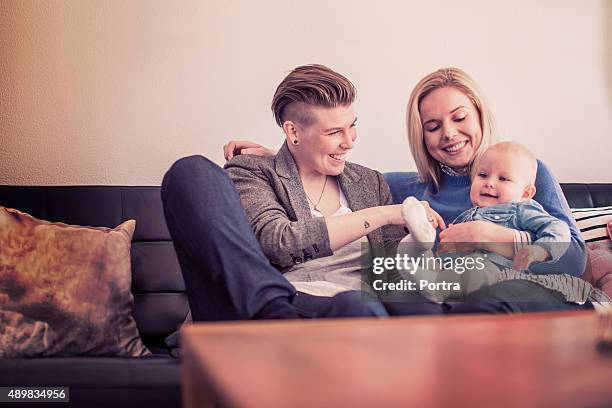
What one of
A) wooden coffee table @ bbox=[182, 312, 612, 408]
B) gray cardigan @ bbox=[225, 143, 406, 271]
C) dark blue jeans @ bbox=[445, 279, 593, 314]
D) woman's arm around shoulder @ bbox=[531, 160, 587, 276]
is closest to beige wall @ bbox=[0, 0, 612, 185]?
gray cardigan @ bbox=[225, 143, 406, 271]

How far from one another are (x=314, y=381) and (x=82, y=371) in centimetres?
109

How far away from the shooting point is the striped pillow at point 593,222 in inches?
91.7

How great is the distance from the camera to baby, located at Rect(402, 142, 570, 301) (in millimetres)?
2209

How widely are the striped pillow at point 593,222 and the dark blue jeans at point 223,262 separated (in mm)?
955

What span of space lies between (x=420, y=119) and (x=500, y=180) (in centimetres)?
33

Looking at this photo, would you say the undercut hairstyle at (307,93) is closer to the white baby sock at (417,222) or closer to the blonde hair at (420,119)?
the blonde hair at (420,119)

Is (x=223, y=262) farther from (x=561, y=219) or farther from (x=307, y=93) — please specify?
(x=561, y=219)

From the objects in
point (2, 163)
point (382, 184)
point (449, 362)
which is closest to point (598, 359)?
point (449, 362)

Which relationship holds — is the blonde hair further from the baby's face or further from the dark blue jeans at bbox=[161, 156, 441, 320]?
the dark blue jeans at bbox=[161, 156, 441, 320]

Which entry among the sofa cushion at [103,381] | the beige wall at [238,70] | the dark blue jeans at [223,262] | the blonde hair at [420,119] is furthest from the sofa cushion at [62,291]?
the blonde hair at [420,119]

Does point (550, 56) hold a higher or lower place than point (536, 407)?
higher

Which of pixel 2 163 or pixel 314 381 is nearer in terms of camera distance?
pixel 314 381

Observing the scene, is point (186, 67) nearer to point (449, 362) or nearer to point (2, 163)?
point (2, 163)

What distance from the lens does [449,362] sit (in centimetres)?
93
